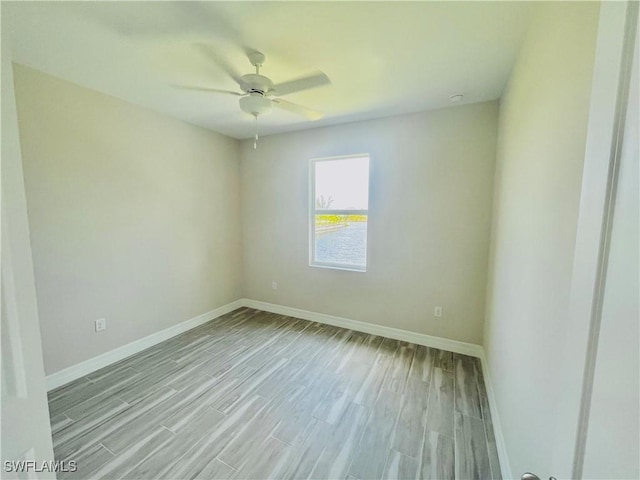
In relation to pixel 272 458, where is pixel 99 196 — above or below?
above

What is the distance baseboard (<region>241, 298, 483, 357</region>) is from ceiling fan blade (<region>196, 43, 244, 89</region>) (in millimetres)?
2786

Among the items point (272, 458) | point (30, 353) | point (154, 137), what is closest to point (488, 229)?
point (272, 458)

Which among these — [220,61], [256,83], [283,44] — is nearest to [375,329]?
[256,83]

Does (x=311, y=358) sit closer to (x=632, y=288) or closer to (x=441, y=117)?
(x=632, y=288)

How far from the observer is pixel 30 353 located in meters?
0.62

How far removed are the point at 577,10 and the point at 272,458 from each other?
2479 millimetres

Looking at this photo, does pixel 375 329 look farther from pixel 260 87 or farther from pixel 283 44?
pixel 283 44

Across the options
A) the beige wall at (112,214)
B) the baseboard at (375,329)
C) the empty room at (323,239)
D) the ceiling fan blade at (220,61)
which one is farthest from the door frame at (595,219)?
the beige wall at (112,214)

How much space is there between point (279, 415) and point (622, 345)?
1.99 metres

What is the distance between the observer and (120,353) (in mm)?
2531

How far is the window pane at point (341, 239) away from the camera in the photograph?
10.4ft

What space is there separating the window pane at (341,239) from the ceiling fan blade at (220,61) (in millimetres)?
1891

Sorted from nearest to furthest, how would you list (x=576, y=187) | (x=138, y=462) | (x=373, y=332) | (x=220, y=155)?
1. (x=576, y=187)
2. (x=138, y=462)
3. (x=373, y=332)
4. (x=220, y=155)

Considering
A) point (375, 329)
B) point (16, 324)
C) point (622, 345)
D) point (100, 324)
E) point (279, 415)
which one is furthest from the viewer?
point (375, 329)
